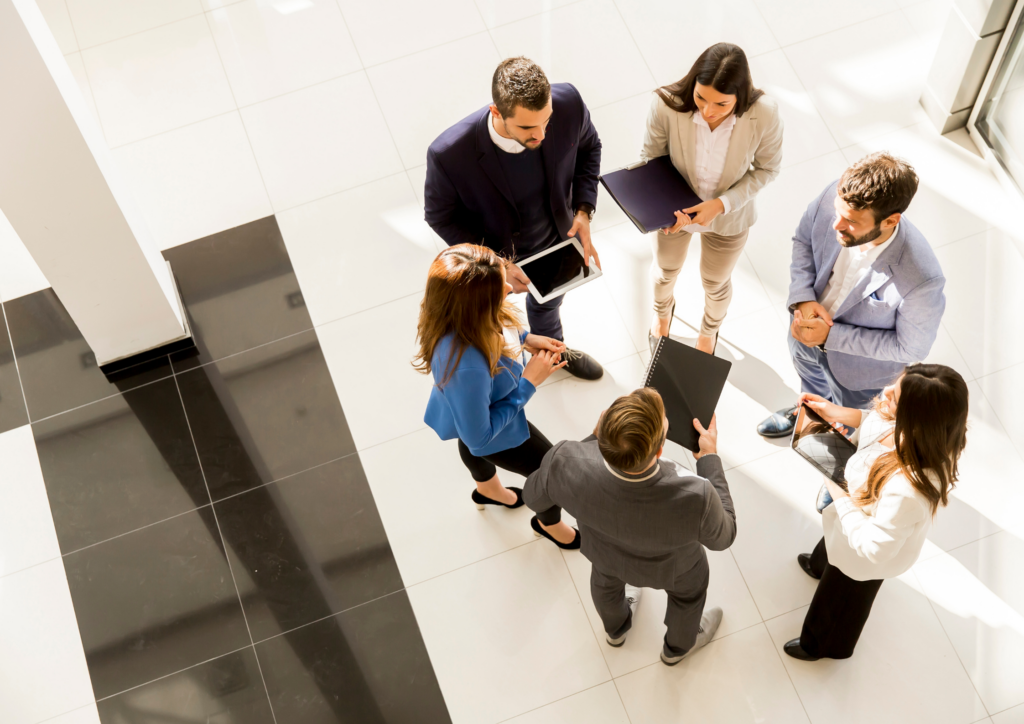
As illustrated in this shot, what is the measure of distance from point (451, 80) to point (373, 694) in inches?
137

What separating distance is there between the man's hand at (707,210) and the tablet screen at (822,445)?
31.6 inches

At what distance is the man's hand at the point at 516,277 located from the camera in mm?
3146

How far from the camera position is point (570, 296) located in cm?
419

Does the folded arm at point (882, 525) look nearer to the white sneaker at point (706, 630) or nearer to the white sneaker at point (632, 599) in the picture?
the white sneaker at point (706, 630)

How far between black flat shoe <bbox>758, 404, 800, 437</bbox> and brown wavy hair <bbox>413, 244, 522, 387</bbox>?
175cm

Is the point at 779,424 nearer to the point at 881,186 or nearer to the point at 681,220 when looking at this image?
the point at 681,220

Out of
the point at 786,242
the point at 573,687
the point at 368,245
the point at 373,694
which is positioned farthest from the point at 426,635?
the point at 786,242

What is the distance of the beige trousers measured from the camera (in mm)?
3426

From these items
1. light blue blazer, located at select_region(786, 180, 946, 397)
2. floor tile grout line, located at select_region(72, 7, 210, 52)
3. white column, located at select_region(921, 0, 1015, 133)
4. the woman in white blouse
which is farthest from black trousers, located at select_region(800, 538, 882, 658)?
floor tile grout line, located at select_region(72, 7, 210, 52)

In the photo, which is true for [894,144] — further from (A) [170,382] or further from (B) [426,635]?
(A) [170,382]

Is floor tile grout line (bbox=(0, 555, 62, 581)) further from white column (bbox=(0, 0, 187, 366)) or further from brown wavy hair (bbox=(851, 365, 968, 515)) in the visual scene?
brown wavy hair (bbox=(851, 365, 968, 515))

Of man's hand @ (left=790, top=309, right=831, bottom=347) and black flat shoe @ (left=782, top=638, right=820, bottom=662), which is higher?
man's hand @ (left=790, top=309, right=831, bottom=347)

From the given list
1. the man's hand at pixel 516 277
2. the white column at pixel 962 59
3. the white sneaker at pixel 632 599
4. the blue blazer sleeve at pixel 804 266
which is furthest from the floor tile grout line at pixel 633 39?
the white sneaker at pixel 632 599

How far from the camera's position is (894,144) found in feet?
14.7
